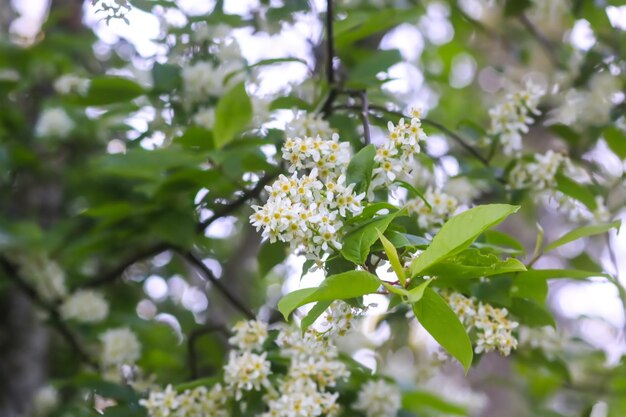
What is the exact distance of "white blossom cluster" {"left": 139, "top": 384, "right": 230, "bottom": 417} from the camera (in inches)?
62.3

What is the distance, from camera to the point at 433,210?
5.33 ft

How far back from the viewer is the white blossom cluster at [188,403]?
1583mm

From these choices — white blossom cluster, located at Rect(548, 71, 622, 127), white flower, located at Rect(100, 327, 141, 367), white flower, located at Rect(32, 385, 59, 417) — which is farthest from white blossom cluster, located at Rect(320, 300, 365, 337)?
white flower, located at Rect(32, 385, 59, 417)

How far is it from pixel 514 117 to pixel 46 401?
5.57 ft

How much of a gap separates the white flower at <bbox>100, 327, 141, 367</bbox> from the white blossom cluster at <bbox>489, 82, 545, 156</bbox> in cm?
122

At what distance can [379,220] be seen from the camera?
110cm

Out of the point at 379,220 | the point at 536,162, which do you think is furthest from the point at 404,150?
the point at 536,162

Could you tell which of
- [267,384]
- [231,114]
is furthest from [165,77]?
[267,384]

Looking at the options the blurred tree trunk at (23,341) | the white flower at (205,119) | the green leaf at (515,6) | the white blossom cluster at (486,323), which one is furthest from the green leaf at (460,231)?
the blurred tree trunk at (23,341)

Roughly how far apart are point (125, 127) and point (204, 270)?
0.56 meters

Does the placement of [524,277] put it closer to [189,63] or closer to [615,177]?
[615,177]

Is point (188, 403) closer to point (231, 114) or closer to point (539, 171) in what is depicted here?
point (231, 114)

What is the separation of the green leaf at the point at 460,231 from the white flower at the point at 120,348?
4.77ft

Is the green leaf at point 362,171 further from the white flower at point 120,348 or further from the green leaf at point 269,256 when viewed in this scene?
the white flower at point 120,348
